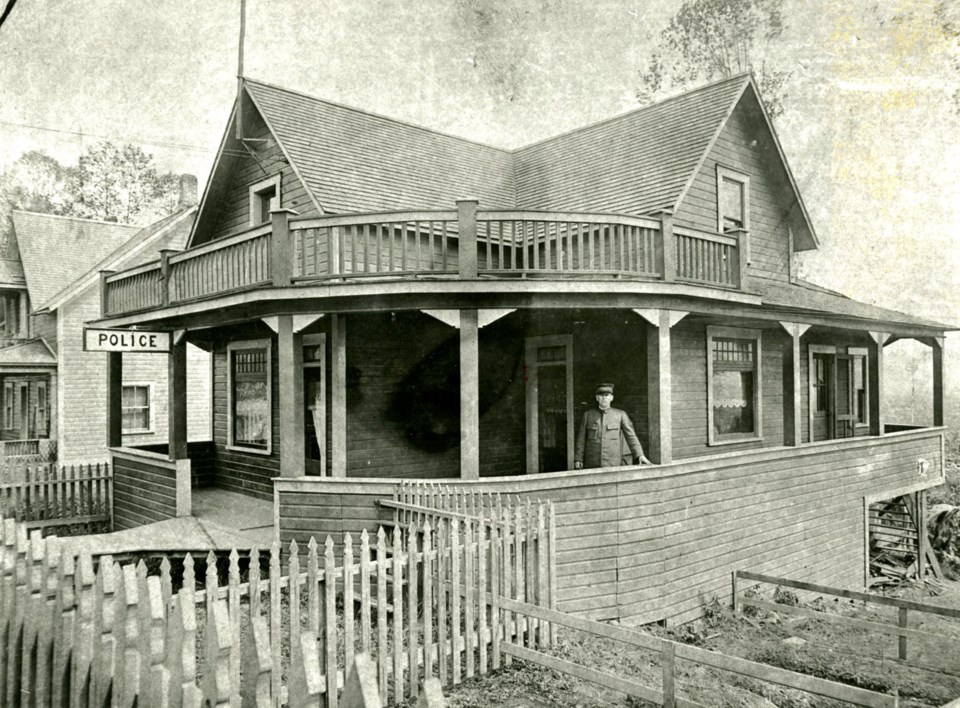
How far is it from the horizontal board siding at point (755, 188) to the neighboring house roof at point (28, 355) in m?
20.8

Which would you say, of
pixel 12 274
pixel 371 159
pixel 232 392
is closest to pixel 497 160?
pixel 371 159

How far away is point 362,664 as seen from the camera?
224cm

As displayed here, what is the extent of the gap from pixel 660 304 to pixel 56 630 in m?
8.38

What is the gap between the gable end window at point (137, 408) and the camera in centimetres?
2420

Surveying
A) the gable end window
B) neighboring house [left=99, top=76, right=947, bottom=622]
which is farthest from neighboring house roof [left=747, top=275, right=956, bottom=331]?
the gable end window

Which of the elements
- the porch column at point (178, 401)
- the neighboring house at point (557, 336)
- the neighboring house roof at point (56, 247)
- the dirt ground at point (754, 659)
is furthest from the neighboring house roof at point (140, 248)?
the dirt ground at point (754, 659)

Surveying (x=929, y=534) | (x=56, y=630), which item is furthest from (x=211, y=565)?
(x=929, y=534)

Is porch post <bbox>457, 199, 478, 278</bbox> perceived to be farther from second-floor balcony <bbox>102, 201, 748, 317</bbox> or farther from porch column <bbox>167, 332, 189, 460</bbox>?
porch column <bbox>167, 332, 189, 460</bbox>

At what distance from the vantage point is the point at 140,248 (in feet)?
83.9

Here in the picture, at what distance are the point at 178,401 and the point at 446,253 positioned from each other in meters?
6.95

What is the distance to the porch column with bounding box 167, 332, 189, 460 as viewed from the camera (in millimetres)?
13344

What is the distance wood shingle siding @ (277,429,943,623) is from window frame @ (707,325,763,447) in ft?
3.99

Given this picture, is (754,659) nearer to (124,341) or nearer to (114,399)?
(124,341)

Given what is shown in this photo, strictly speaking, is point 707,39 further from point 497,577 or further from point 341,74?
point 497,577
